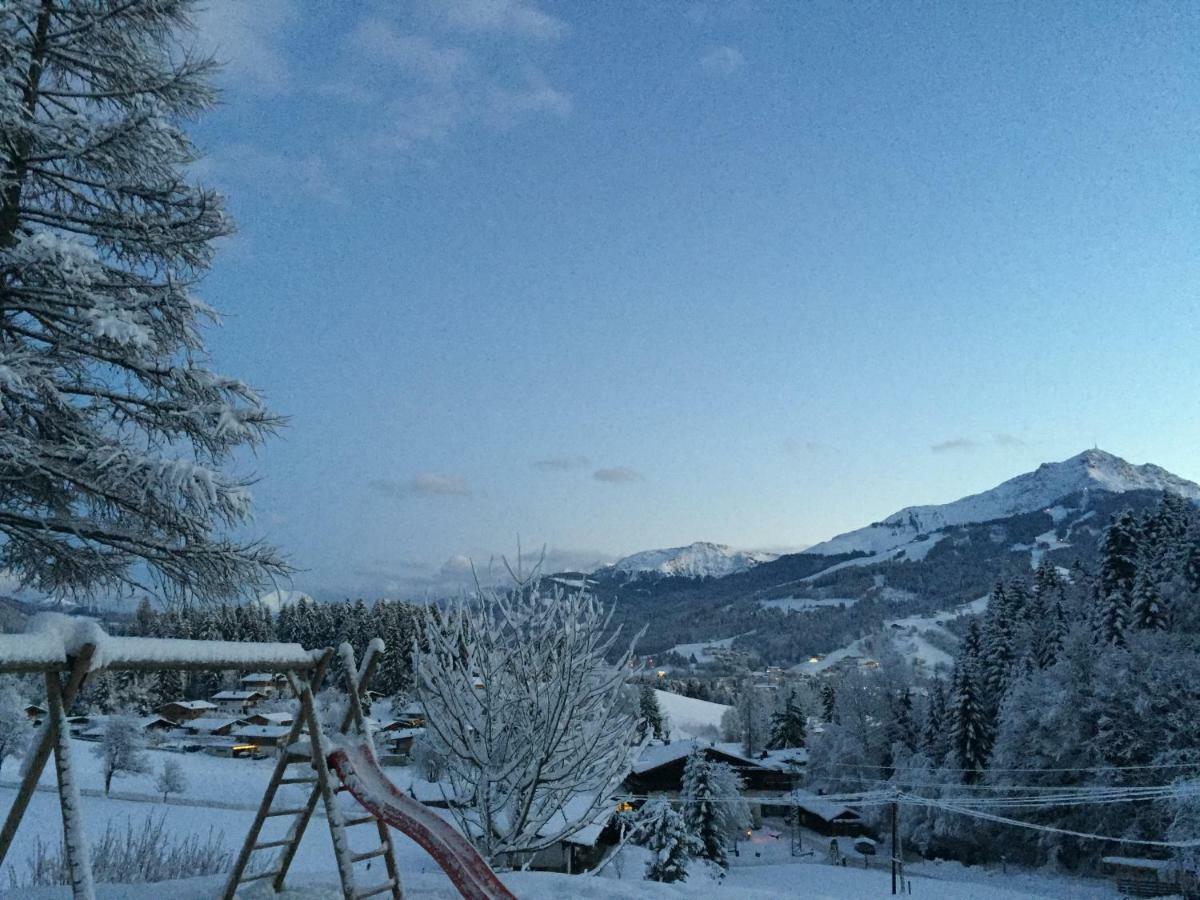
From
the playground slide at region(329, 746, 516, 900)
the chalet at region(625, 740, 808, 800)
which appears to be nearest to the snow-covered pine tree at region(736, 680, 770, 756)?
the chalet at region(625, 740, 808, 800)

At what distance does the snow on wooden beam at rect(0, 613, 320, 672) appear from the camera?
2.88 metres

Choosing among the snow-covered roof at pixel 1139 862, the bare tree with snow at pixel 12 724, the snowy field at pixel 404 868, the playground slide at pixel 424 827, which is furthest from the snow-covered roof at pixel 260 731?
the playground slide at pixel 424 827

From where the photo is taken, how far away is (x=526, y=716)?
8.62 meters

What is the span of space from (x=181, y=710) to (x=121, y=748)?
30.5 metres

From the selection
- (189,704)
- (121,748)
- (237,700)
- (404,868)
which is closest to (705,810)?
(404,868)

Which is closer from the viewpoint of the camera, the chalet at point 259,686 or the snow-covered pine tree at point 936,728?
the snow-covered pine tree at point 936,728

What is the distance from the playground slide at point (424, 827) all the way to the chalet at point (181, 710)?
7259cm

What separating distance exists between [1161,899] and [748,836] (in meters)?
25.1

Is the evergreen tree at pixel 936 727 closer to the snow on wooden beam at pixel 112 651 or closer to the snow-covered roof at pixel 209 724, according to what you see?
the snow on wooden beam at pixel 112 651

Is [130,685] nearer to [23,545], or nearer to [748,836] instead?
[748,836]

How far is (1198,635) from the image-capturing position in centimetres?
3122

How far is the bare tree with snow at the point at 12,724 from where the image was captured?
106 feet

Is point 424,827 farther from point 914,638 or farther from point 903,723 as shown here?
point 914,638

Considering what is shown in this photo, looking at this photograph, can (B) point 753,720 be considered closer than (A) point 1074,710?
No
